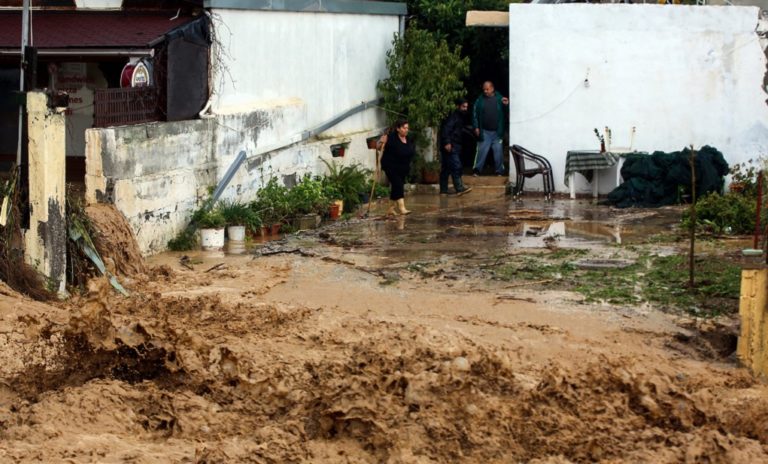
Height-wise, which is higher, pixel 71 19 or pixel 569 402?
pixel 71 19

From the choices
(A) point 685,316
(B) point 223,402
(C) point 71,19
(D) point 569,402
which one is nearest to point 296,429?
(B) point 223,402

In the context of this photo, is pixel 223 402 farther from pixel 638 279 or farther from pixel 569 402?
pixel 638 279

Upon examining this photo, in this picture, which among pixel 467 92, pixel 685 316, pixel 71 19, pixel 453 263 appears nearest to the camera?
pixel 685 316

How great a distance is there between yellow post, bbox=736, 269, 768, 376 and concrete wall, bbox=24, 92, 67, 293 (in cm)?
719

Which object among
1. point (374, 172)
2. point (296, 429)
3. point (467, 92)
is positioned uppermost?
point (467, 92)

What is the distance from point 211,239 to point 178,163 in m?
1.16

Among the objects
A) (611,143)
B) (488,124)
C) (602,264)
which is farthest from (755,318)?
(488,124)

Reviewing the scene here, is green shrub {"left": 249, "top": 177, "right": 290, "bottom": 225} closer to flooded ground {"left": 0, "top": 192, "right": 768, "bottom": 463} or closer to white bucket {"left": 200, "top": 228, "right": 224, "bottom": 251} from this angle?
white bucket {"left": 200, "top": 228, "right": 224, "bottom": 251}

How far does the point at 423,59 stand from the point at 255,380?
13988 millimetres

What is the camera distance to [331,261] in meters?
15.4

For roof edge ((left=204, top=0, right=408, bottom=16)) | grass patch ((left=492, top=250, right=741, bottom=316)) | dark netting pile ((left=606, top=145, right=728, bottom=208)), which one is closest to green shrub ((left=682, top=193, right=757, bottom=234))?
grass patch ((left=492, top=250, right=741, bottom=316))

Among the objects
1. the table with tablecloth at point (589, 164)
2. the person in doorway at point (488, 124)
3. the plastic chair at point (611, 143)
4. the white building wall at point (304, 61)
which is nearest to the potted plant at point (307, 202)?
the white building wall at point (304, 61)

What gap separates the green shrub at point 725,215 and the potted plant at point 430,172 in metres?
6.45

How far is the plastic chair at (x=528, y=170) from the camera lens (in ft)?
72.9
